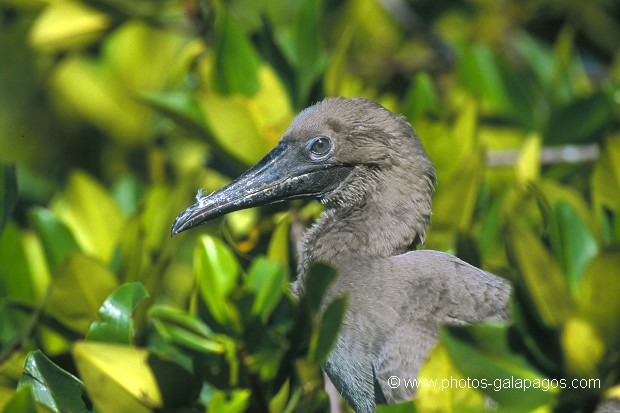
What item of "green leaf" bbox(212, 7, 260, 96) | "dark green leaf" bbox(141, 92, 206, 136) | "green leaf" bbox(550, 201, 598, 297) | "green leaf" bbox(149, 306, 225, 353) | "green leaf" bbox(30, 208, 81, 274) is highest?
"green leaf" bbox(212, 7, 260, 96)

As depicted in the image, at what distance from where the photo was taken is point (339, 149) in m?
3.47

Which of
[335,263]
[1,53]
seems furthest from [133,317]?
[1,53]

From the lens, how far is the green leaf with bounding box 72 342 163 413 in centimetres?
246

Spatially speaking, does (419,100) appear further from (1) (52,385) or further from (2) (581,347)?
(1) (52,385)

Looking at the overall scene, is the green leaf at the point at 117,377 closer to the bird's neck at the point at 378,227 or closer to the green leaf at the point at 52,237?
the bird's neck at the point at 378,227

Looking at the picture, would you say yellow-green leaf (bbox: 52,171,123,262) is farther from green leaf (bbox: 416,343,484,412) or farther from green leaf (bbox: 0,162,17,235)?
green leaf (bbox: 416,343,484,412)

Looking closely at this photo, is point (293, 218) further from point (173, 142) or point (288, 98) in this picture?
point (173, 142)

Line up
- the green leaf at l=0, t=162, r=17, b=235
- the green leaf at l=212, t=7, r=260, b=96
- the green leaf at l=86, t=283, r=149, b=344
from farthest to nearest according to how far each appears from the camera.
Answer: the green leaf at l=212, t=7, r=260, b=96 < the green leaf at l=0, t=162, r=17, b=235 < the green leaf at l=86, t=283, r=149, b=344

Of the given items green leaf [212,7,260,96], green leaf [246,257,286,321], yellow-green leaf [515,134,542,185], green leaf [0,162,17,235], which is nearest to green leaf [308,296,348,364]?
green leaf [246,257,286,321]

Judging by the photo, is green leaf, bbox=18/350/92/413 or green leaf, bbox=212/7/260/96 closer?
green leaf, bbox=18/350/92/413

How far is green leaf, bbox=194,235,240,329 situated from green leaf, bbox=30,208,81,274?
0.71m

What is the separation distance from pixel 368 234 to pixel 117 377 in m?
1.17

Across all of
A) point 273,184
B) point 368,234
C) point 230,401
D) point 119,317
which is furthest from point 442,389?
point 273,184

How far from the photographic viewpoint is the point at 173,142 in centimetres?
518
